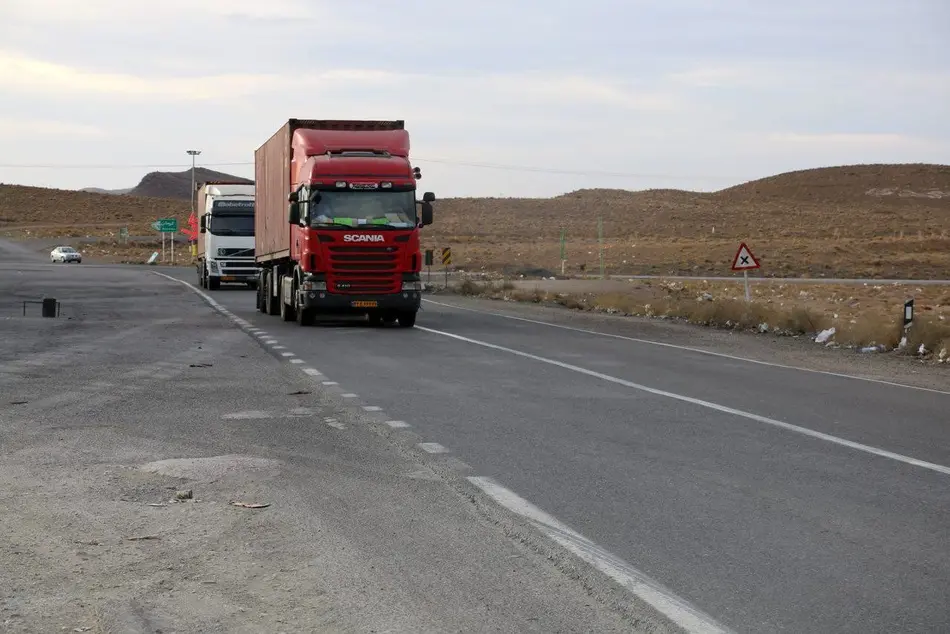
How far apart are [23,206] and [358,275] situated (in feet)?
570

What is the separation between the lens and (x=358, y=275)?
25.6 metres

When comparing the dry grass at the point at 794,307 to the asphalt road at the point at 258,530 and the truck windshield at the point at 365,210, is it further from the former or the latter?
the asphalt road at the point at 258,530

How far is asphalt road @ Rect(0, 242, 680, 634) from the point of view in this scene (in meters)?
5.62

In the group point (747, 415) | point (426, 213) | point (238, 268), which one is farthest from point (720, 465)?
point (238, 268)

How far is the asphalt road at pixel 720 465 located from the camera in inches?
242

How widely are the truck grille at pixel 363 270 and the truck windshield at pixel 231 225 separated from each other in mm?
20736

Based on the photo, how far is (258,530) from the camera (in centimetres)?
726

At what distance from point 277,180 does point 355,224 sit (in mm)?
3873

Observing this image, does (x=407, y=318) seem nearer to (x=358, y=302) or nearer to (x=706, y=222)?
A: (x=358, y=302)

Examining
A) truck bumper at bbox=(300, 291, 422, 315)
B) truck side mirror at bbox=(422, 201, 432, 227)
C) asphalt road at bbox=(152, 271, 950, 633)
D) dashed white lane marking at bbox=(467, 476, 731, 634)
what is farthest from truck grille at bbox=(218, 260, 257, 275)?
dashed white lane marking at bbox=(467, 476, 731, 634)

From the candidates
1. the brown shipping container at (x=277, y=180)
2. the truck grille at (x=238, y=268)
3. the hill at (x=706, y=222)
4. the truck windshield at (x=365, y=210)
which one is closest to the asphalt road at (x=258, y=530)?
the truck windshield at (x=365, y=210)

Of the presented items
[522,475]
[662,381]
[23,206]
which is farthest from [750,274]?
[23,206]

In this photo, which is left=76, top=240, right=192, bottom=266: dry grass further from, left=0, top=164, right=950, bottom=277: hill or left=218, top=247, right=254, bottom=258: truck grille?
left=218, top=247, right=254, bottom=258: truck grille

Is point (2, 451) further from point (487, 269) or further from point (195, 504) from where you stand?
point (487, 269)
